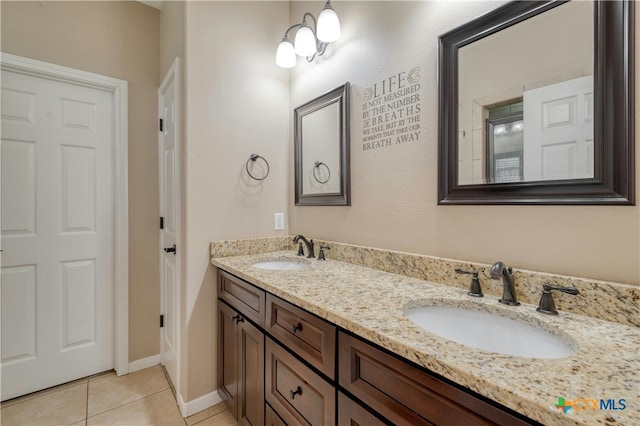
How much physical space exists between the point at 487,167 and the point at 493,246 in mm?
301

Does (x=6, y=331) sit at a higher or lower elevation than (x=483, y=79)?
lower

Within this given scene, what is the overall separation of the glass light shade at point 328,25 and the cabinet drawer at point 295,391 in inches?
63.2

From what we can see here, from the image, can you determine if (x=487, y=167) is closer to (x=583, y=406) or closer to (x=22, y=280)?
(x=583, y=406)

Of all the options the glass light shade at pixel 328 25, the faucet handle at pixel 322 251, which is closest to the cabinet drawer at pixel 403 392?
the faucet handle at pixel 322 251

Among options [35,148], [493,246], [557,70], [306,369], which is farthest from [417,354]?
[35,148]

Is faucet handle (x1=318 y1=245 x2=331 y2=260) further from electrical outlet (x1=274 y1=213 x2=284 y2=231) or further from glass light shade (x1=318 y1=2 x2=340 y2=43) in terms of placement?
glass light shade (x1=318 y1=2 x2=340 y2=43)

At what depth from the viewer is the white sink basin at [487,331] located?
0.81 meters

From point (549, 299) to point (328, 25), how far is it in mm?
1634

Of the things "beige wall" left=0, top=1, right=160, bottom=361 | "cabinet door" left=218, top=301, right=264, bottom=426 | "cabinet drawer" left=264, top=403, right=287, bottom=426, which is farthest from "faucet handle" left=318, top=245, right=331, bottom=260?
"beige wall" left=0, top=1, right=160, bottom=361

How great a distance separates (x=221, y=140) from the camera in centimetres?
179

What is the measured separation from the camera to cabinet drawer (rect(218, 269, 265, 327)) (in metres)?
1.30

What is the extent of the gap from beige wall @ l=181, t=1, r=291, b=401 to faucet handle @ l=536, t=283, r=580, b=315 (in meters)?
1.55

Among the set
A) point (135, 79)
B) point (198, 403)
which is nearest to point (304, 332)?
point (198, 403)

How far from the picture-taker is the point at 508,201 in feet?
3.38
